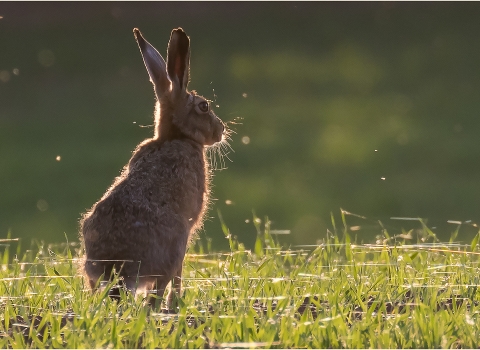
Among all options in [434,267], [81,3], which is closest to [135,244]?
[434,267]

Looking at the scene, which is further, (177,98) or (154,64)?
(177,98)

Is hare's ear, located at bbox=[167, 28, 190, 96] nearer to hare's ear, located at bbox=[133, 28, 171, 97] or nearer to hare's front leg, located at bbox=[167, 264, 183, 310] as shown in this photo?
hare's ear, located at bbox=[133, 28, 171, 97]

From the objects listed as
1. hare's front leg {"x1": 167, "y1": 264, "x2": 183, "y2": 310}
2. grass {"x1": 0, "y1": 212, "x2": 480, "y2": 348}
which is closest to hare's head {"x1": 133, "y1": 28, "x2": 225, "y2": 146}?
grass {"x1": 0, "y1": 212, "x2": 480, "y2": 348}

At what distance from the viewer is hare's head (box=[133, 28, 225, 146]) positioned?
19.8ft

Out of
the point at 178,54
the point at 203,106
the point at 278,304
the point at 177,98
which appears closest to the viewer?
the point at 278,304

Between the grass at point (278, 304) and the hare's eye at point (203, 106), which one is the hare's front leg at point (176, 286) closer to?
the grass at point (278, 304)

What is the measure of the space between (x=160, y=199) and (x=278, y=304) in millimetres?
1222

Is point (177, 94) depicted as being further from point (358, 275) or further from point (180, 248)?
point (358, 275)

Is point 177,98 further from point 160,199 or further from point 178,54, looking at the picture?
point 160,199

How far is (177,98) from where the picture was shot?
6.29m

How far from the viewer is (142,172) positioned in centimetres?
547

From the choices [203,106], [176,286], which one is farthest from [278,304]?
[203,106]

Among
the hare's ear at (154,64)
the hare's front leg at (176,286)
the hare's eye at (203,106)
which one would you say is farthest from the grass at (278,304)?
the hare's ear at (154,64)

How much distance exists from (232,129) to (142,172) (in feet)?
5.62
